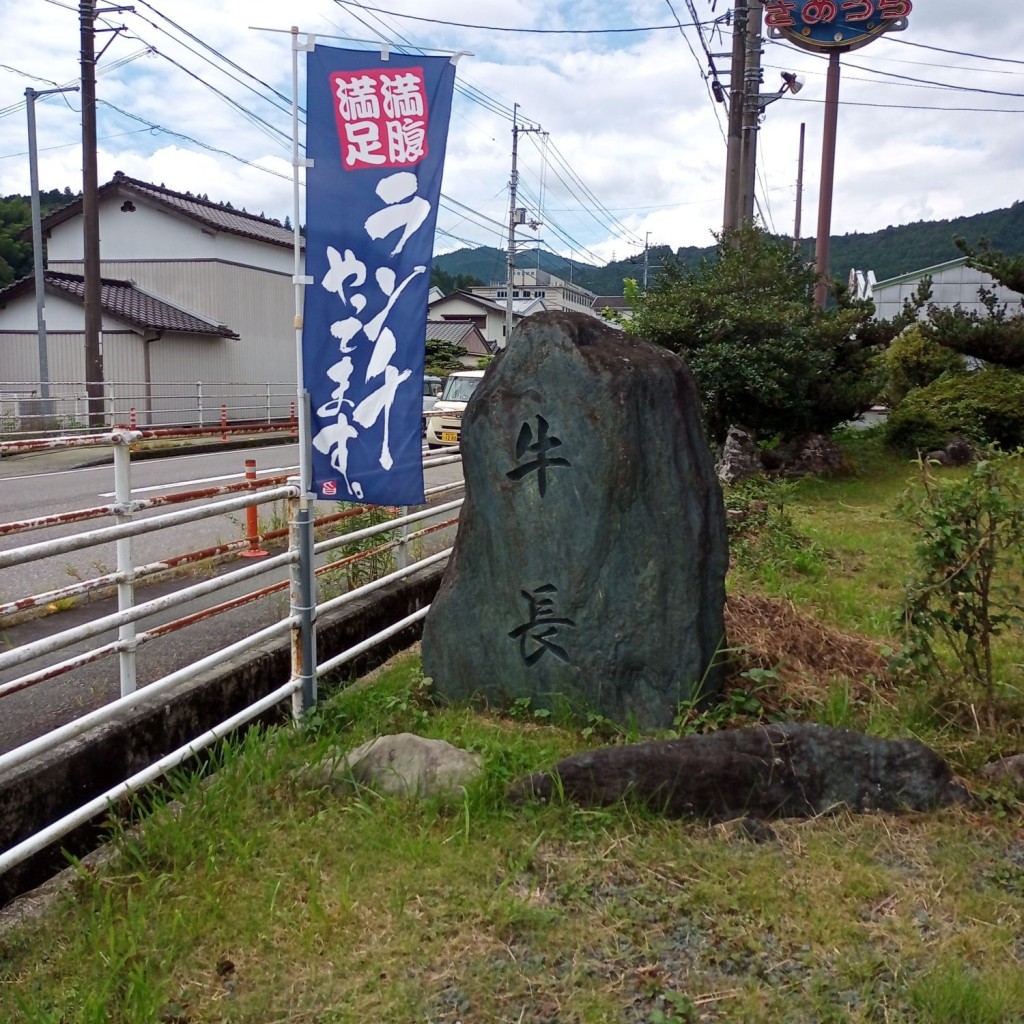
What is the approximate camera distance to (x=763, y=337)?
11.5m

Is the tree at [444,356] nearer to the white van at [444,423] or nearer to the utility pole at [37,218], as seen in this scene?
the utility pole at [37,218]

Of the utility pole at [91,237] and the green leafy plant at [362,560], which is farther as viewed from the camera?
the utility pole at [91,237]

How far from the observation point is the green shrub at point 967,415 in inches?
559

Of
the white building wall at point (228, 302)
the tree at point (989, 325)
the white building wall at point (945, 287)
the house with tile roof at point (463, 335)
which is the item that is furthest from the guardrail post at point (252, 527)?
the house with tile roof at point (463, 335)

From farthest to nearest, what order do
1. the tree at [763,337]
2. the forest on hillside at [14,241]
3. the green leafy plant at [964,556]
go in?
the forest on hillside at [14,241] → the tree at [763,337] → the green leafy plant at [964,556]

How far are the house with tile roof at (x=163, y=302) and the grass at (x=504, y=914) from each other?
19623mm

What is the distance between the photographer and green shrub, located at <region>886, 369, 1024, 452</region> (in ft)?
46.6

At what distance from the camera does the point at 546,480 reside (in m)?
4.33

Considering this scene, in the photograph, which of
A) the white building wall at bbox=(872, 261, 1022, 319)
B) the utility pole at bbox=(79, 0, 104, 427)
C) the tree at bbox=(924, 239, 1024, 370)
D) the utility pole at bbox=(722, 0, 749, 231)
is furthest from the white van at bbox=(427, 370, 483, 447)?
the white building wall at bbox=(872, 261, 1022, 319)

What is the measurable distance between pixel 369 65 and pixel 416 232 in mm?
732

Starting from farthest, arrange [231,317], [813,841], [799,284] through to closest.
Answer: [231,317] < [799,284] < [813,841]

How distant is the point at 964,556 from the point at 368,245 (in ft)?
9.28

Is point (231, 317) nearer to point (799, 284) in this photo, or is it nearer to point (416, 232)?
point (799, 284)

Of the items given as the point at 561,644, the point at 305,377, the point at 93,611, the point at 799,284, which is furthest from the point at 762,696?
the point at 799,284
